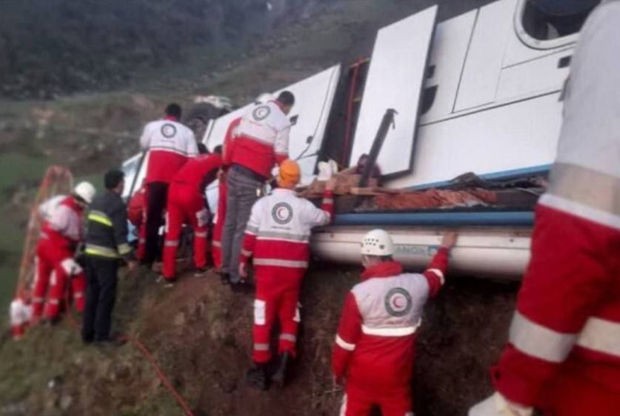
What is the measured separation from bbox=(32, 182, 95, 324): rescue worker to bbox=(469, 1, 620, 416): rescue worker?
605 centimetres

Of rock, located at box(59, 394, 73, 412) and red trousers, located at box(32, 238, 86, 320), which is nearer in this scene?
rock, located at box(59, 394, 73, 412)

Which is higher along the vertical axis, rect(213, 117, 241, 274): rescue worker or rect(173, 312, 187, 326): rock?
rect(213, 117, 241, 274): rescue worker

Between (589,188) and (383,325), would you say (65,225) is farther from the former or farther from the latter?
(589,188)

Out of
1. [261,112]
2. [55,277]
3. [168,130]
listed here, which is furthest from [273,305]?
[55,277]

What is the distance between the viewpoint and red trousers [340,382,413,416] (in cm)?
361

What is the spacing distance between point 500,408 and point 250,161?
3858 mm

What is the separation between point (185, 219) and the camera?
595cm

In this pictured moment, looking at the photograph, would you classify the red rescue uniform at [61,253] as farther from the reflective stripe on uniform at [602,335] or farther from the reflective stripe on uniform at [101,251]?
the reflective stripe on uniform at [602,335]

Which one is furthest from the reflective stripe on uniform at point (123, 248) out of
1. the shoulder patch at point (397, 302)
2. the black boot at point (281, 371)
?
the shoulder patch at point (397, 302)

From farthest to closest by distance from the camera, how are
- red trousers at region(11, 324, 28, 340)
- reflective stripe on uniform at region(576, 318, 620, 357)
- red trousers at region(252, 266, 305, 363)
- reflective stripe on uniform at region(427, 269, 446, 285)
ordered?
1. red trousers at region(11, 324, 28, 340)
2. red trousers at region(252, 266, 305, 363)
3. reflective stripe on uniform at region(427, 269, 446, 285)
4. reflective stripe on uniform at region(576, 318, 620, 357)

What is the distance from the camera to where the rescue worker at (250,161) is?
521cm

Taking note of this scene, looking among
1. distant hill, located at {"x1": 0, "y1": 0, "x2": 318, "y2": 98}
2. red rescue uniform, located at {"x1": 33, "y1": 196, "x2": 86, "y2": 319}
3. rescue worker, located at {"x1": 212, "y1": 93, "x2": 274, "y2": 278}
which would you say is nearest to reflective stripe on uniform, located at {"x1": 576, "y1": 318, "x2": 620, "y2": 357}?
rescue worker, located at {"x1": 212, "y1": 93, "x2": 274, "y2": 278}

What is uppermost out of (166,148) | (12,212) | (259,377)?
(166,148)

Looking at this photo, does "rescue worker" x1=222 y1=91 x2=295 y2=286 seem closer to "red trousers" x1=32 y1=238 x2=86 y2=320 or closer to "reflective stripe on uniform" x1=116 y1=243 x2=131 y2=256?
"reflective stripe on uniform" x1=116 y1=243 x2=131 y2=256
